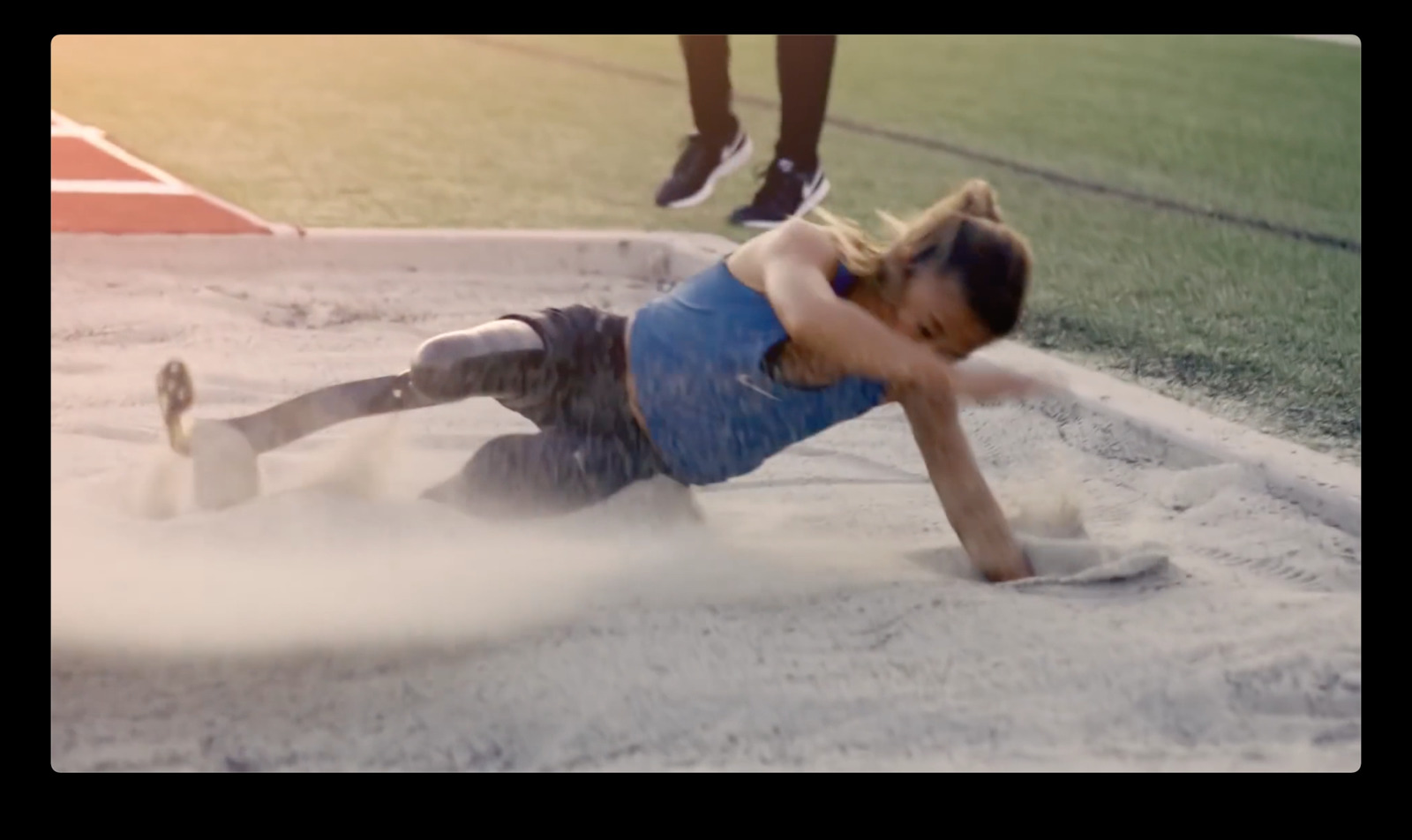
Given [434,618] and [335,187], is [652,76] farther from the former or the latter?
[434,618]

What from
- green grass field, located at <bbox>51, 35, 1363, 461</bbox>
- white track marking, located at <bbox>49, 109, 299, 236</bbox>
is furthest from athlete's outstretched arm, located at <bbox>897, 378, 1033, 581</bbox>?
white track marking, located at <bbox>49, 109, 299, 236</bbox>

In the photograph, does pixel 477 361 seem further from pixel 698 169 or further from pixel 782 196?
pixel 698 169

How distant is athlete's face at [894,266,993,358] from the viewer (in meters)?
2.09

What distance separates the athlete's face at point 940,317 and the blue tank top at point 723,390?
0.14m

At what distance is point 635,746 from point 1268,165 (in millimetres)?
4394

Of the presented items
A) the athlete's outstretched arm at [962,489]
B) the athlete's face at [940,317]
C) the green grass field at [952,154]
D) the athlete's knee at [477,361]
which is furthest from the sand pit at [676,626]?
the green grass field at [952,154]

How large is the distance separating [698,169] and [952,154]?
1.17m

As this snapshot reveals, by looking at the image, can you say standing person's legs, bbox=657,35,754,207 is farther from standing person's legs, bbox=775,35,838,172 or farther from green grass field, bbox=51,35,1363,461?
standing person's legs, bbox=775,35,838,172

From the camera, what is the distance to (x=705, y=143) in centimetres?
462

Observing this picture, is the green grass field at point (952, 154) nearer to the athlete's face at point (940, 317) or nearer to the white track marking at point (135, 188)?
the white track marking at point (135, 188)

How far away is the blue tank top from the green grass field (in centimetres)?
102

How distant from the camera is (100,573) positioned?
2.02 meters

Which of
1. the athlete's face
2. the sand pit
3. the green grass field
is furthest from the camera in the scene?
the green grass field

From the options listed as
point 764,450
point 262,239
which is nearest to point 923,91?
point 262,239
